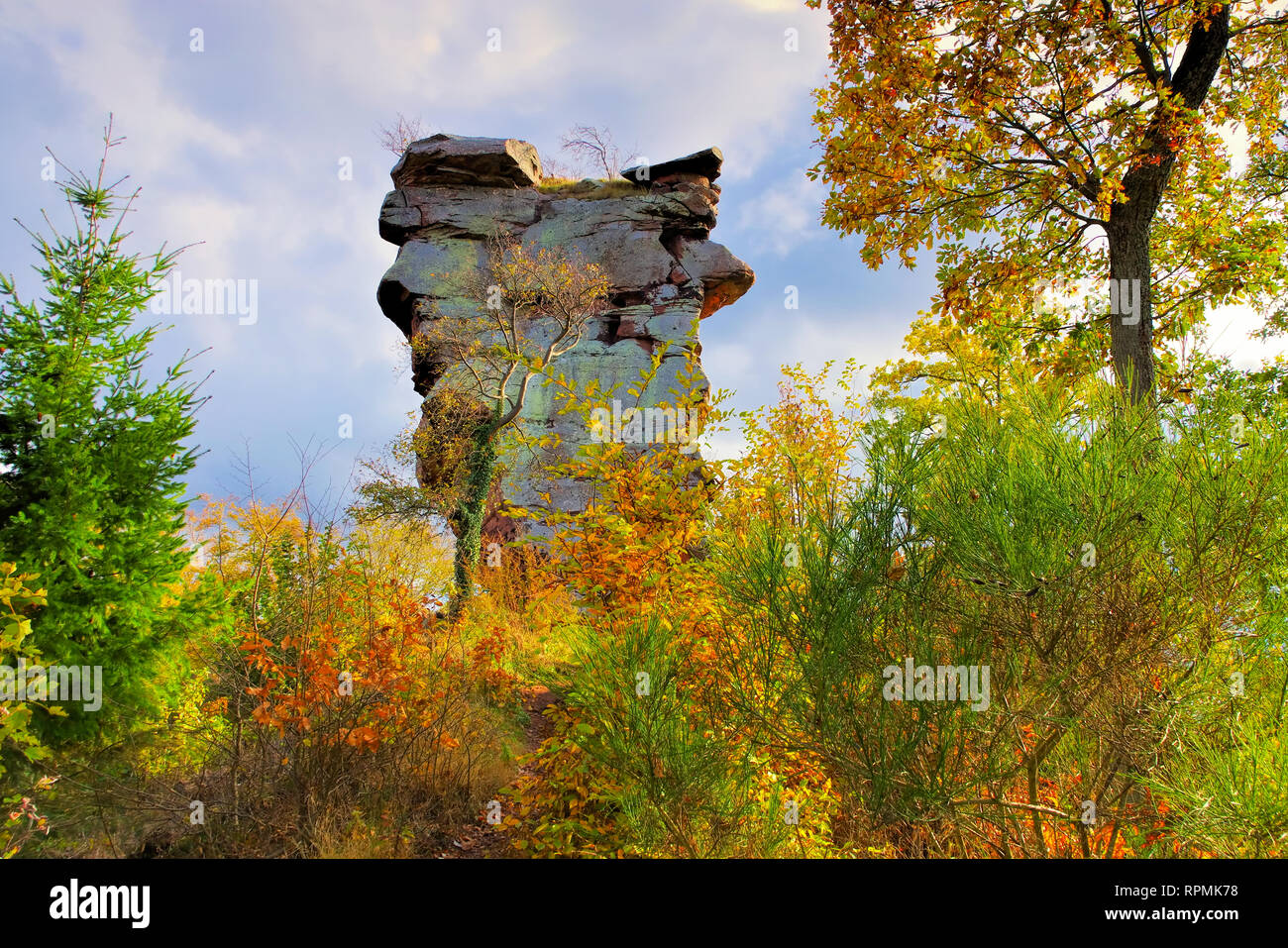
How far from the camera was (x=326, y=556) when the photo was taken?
14.8 ft

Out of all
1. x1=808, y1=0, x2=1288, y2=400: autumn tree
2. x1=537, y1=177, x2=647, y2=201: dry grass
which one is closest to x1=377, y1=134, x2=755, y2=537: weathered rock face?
x1=537, y1=177, x2=647, y2=201: dry grass

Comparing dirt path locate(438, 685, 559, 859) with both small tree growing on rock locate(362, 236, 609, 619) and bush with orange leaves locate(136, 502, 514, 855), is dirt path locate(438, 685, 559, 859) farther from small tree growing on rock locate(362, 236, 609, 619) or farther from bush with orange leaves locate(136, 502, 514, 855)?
small tree growing on rock locate(362, 236, 609, 619)

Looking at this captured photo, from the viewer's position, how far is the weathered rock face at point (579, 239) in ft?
54.1

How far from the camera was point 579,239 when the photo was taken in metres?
17.7

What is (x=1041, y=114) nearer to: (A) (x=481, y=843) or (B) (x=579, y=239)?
(A) (x=481, y=843)

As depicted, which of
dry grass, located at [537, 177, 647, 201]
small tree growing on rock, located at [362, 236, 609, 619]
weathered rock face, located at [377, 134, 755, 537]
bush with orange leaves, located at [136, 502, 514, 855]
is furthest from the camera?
dry grass, located at [537, 177, 647, 201]

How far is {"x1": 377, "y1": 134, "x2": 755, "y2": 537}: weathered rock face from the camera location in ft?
54.1

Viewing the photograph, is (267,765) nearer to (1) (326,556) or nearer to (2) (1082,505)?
(1) (326,556)

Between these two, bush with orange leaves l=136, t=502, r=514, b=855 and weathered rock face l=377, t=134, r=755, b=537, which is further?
weathered rock face l=377, t=134, r=755, b=537

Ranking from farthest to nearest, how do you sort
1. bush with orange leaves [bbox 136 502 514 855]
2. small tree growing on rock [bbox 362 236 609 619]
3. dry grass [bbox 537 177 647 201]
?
dry grass [bbox 537 177 647 201] < small tree growing on rock [bbox 362 236 609 619] < bush with orange leaves [bbox 136 502 514 855]

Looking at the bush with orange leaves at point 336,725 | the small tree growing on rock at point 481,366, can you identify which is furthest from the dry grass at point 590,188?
the bush with orange leaves at point 336,725

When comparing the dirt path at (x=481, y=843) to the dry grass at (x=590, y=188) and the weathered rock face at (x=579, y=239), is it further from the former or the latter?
the dry grass at (x=590, y=188)

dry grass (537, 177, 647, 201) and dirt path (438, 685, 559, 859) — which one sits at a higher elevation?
dry grass (537, 177, 647, 201)

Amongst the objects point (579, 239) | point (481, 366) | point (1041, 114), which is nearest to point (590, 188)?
point (579, 239)
